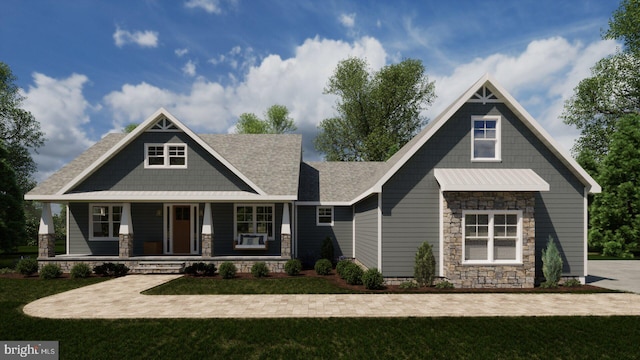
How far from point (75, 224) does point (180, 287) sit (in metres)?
9.13

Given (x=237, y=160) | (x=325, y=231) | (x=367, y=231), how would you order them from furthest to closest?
(x=237, y=160) < (x=325, y=231) < (x=367, y=231)

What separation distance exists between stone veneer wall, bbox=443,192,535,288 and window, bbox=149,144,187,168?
1249 centimetres

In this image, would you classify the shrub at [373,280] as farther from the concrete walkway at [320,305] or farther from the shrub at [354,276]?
the concrete walkway at [320,305]

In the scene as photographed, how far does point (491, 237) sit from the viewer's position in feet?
44.2

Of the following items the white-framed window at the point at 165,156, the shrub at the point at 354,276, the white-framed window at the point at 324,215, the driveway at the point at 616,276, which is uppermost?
the white-framed window at the point at 165,156

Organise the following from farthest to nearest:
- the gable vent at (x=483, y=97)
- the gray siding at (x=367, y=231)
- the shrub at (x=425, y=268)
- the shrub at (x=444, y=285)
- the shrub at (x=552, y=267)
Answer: the gray siding at (x=367, y=231)
the gable vent at (x=483, y=97)
the shrub at (x=552, y=267)
the shrub at (x=425, y=268)
the shrub at (x=444, y=285)

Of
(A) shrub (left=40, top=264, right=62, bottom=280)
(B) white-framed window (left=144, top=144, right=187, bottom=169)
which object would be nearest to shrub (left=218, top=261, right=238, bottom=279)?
(B) white-framed window (left=144, top=144, right=187, bottom=169)

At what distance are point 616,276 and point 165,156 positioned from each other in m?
21.7

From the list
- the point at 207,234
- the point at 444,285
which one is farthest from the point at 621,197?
the point at 207,234

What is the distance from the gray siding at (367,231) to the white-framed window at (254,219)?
4.46 meters

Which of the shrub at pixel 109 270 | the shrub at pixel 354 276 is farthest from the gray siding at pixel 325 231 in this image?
the shrub at pixel 109 270

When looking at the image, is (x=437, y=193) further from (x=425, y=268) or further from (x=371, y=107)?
(x=371, y=107)

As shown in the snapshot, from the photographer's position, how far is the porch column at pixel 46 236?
17391 mm

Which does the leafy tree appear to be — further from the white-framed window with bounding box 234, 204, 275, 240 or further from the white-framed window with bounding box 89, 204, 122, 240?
the white-framed window with bounding box 89, 204, 122, 240
